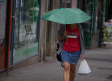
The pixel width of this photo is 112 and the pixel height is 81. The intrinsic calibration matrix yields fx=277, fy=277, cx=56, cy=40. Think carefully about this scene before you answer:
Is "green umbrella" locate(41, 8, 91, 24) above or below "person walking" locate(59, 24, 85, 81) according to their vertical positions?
above

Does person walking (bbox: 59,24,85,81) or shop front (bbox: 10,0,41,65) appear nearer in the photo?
person walking (bbox: 59,24,85,81)

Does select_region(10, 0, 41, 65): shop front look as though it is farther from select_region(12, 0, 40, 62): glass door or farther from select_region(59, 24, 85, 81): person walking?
select_region(59, 24, 85, 81): person walking

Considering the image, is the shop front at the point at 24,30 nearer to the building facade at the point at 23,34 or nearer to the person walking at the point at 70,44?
the building facade at the point at 23,34

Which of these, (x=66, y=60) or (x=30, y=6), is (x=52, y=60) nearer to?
(x=30, y=6)

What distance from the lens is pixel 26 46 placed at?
897cm

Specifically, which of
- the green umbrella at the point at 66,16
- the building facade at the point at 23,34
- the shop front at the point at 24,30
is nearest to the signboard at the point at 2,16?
the building facade at the point at 23,34

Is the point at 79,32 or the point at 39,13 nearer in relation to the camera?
the point at 79,32

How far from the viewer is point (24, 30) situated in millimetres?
8711

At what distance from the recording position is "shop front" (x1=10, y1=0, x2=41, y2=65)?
788cm

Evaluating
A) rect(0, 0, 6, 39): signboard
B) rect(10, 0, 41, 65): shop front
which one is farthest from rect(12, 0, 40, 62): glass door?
rect(0, 0, 6, 39): signboard

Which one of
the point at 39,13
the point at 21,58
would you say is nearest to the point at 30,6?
the point at 39,13

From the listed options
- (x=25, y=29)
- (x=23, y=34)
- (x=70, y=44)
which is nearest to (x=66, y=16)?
(x=70, y=44)

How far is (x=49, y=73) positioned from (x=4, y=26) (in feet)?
6.32

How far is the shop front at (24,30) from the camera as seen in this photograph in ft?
25.8
